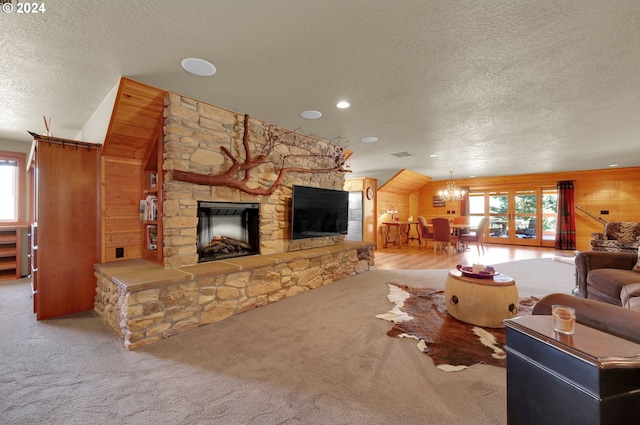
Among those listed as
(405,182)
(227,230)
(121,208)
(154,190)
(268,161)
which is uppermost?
(405,182)

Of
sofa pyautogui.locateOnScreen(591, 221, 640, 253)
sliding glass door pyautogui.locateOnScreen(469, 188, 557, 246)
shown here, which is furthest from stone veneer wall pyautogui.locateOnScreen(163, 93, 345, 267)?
sliding glass door pyautogui.locateOnScreen(469, 188, 557, 246)

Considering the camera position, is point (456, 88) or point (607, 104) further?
point (607, 104)

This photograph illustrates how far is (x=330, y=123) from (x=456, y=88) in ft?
5.18

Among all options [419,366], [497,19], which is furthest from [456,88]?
[419,366]

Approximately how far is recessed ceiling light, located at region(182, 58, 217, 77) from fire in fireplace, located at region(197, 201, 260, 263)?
1.29m

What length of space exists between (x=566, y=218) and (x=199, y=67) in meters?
10.0

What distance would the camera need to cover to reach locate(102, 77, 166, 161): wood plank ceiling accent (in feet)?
8.33

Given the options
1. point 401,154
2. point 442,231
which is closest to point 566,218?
point 442,231

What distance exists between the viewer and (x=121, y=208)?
313cm

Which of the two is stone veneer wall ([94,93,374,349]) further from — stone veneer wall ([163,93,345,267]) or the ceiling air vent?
the ceiling air vent

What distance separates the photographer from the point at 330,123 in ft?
12.0

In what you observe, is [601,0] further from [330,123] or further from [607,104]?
[330,123]

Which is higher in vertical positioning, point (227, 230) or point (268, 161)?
point (268, 161)

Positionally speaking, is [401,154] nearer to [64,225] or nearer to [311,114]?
[311,114]
